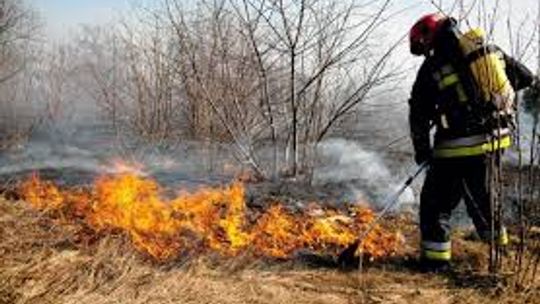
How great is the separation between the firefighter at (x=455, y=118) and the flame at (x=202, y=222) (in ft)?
1.90

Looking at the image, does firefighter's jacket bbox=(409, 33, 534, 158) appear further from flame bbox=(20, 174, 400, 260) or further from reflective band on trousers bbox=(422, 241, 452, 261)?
→ flame bbox=(20, 174, 400, 260)

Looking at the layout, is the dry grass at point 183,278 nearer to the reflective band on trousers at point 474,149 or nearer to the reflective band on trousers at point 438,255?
the reflective band on trousers at point 438,255

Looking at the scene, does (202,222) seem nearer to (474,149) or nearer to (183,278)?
(183,278)

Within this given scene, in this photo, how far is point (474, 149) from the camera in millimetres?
5684

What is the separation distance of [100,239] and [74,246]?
0.23 m

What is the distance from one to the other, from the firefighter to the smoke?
187 centimetres

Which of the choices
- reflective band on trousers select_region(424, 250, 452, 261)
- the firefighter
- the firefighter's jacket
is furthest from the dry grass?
the firefighter's jacket

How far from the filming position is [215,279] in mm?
4977

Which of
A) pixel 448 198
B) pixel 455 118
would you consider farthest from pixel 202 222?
pixel 455 118

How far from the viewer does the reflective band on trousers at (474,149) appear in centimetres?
542

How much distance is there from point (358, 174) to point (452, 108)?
320 centimetres

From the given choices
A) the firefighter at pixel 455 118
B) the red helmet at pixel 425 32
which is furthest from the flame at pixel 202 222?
the red helmet at pixel 425 32

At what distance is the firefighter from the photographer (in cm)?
550

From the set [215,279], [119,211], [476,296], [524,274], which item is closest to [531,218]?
[524,274]
